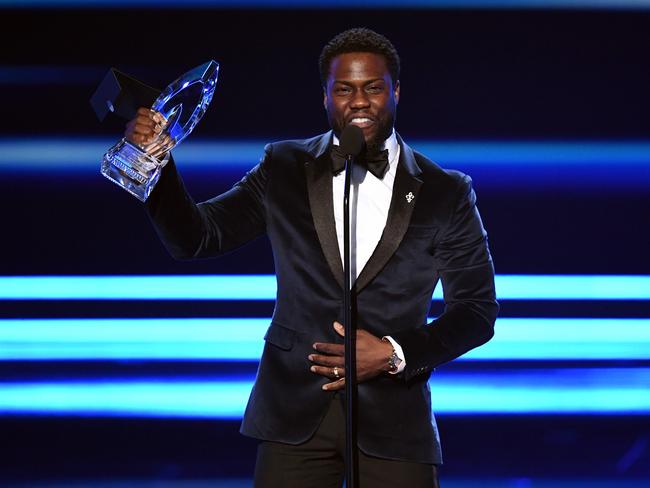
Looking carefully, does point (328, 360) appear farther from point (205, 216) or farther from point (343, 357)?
point (205, 216)

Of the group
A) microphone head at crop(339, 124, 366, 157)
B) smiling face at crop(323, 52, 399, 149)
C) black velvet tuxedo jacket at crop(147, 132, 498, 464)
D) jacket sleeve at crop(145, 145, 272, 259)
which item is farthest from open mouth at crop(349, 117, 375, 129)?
microphone head at crop(339, 124, 366, 157)

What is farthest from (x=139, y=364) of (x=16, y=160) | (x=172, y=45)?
(x=172, y=45)

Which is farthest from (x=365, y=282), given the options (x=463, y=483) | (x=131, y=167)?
(x=463, y=483)

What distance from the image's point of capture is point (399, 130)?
304 cm

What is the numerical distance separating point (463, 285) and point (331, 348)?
31cm

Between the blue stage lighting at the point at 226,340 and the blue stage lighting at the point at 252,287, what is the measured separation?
0.24 ft

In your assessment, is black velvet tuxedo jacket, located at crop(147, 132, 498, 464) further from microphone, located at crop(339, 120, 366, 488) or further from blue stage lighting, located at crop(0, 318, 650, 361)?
blue stage lighting, located at crop(0, 318, 650, 361)

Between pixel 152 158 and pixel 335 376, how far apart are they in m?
0.50

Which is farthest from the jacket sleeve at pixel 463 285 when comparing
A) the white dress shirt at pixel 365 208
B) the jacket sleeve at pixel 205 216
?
the jacket sleeve at pixel 205 216

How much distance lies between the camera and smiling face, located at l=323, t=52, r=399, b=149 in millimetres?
1912

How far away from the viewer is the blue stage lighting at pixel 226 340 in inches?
121

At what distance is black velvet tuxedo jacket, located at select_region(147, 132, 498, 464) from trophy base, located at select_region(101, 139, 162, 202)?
0.18 feet

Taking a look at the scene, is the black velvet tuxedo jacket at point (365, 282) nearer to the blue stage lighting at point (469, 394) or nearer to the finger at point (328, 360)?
the finger at point (328, 360)

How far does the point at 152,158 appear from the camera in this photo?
5.70 feet
